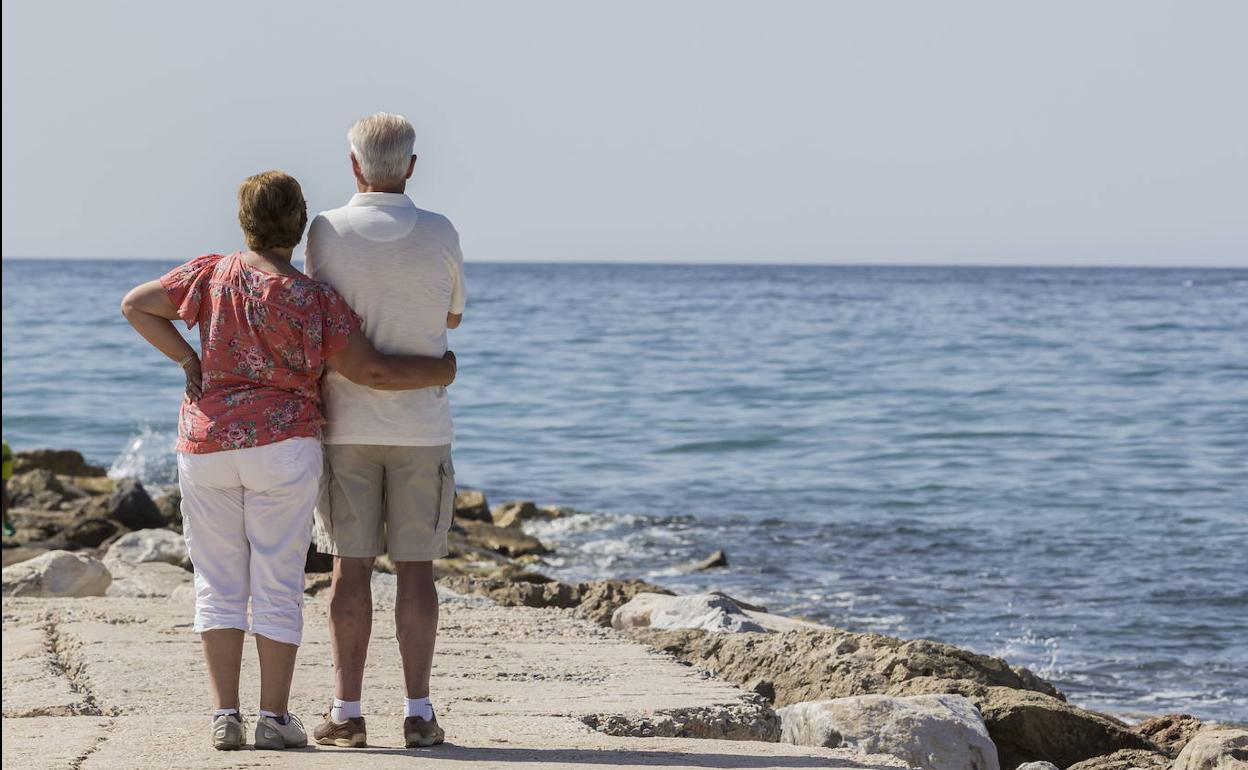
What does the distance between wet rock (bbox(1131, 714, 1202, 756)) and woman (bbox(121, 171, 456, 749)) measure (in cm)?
380

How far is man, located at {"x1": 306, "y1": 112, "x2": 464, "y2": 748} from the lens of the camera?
4.13 metres

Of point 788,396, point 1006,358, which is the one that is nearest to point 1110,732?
point 788,396

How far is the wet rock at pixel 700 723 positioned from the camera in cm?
474

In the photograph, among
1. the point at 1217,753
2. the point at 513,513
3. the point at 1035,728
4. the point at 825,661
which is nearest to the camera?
the point at 1217,753

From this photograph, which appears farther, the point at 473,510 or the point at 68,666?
the point at 473,510

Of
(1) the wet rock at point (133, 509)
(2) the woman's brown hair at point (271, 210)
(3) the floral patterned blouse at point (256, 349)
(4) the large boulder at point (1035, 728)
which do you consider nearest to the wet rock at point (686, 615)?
(4) the large boulder at point (1035, 728)

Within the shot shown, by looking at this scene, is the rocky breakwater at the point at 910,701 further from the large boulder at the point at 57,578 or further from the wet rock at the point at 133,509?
the wet rock at the point at 133,509

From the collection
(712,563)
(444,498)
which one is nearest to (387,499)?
(444,498)

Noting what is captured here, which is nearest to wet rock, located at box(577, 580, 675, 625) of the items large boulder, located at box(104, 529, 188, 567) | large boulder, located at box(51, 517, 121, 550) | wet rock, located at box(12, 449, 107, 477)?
large boulder, located at box(104, 529, 188, 567)

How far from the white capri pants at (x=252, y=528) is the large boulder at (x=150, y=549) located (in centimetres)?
573

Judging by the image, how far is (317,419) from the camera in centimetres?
413

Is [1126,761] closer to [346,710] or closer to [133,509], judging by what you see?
[346,710]

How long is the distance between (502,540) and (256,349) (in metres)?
8.47

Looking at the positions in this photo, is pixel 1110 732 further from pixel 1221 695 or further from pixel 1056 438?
pixel 1056 438
